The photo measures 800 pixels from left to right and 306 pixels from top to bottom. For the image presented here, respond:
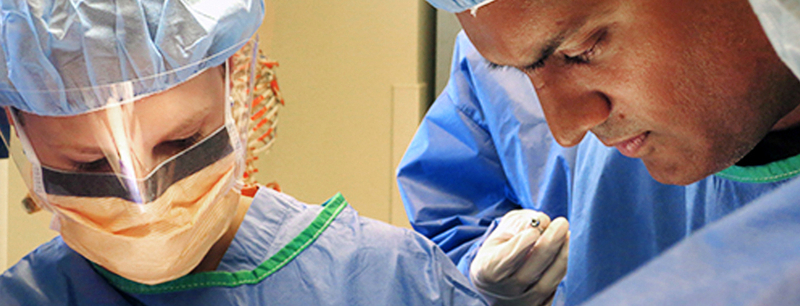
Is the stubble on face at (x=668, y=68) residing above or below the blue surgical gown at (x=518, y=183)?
above

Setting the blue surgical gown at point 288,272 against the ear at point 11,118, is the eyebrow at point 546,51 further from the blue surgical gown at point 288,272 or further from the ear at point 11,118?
the ear at point 11,118

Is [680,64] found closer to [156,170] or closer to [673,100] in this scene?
[673,100]

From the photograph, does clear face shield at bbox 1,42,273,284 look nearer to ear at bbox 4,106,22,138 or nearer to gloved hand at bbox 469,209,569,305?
ear at bbox 4,106,22,138

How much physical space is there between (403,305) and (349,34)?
1.78 m

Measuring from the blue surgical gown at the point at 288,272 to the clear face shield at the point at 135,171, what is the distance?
7 cm

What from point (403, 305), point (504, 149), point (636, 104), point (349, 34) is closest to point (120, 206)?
point (403, 305)

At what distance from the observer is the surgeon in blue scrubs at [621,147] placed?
0.25 meters

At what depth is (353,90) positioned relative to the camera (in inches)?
111

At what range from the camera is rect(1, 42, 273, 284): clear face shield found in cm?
99

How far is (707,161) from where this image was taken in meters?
0.83

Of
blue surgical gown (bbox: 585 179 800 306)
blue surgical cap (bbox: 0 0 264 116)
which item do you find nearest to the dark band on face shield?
blue surgical cap (bbox: 0 0 264 116)

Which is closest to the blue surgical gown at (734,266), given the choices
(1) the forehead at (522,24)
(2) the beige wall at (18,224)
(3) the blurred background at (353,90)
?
(1) the forehead at (522,24)

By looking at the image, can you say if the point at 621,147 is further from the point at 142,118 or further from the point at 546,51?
the point at 142,118

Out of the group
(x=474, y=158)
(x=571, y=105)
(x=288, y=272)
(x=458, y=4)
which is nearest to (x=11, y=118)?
(x=288, y=272)
